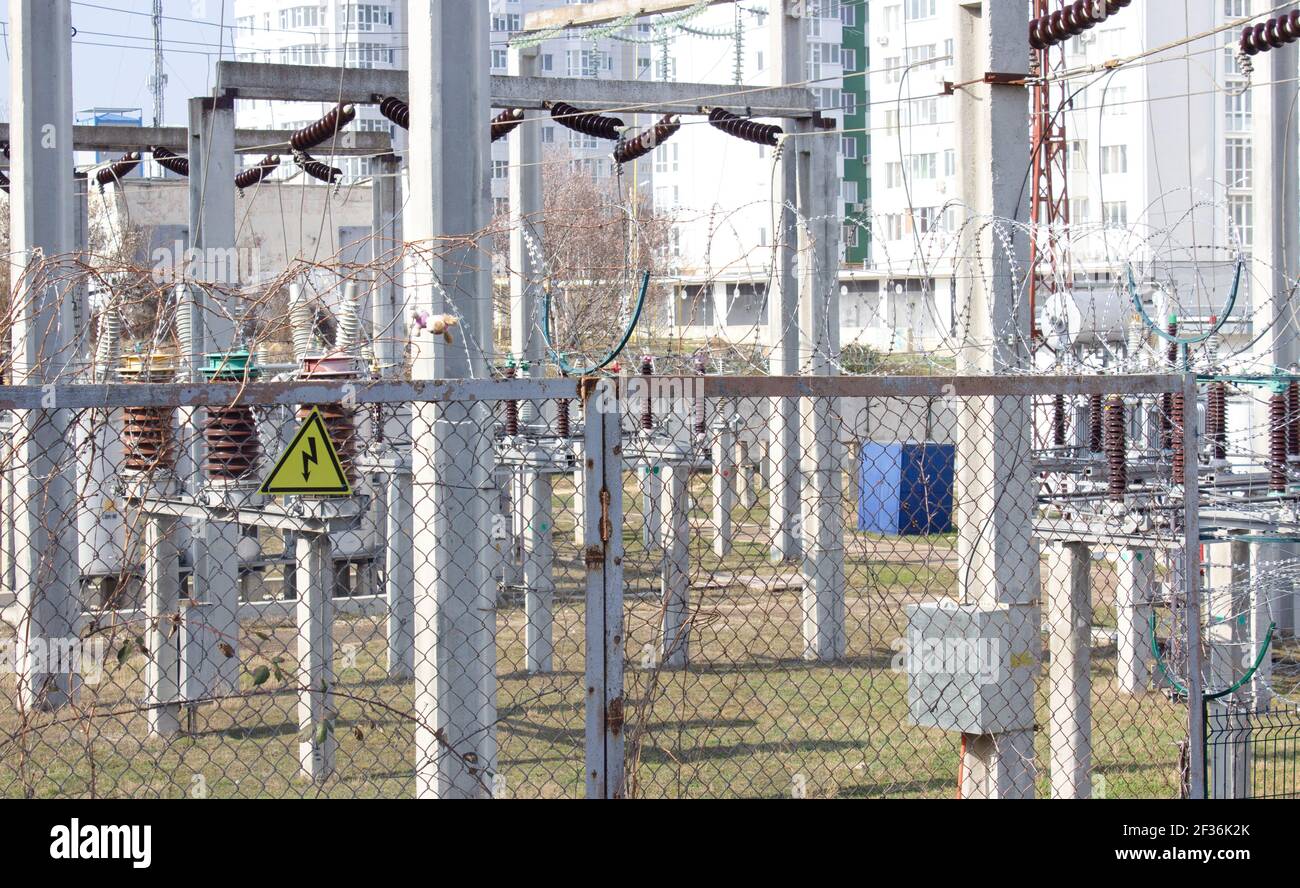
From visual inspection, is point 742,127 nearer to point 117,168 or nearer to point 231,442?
point 231,442

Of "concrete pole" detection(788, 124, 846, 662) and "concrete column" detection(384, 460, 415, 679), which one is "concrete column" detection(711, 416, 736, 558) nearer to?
"concrete pole" detection(788, 124, 846, 662)

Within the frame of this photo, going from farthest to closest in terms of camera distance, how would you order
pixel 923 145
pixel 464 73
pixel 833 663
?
1. pixel 923 145
2. pixel 833 663
3. pixel 464 73

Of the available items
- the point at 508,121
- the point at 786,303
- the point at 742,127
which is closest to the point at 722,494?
the point at 786,303

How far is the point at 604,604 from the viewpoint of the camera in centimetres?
448

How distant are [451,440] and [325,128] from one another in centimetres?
614

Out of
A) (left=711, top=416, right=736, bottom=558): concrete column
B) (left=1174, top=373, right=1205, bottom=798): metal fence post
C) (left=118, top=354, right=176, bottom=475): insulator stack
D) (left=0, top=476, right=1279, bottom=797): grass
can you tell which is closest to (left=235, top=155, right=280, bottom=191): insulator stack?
(left=711, top=416, right=736, bottom=558): concrete column

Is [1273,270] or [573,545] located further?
[573,545]

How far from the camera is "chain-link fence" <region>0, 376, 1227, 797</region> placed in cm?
496

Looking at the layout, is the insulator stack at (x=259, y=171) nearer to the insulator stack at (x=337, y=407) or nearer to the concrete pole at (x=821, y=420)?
the concrete pole at (x=821, y=420)

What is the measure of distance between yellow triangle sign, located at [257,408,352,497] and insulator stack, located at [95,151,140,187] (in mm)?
11489
